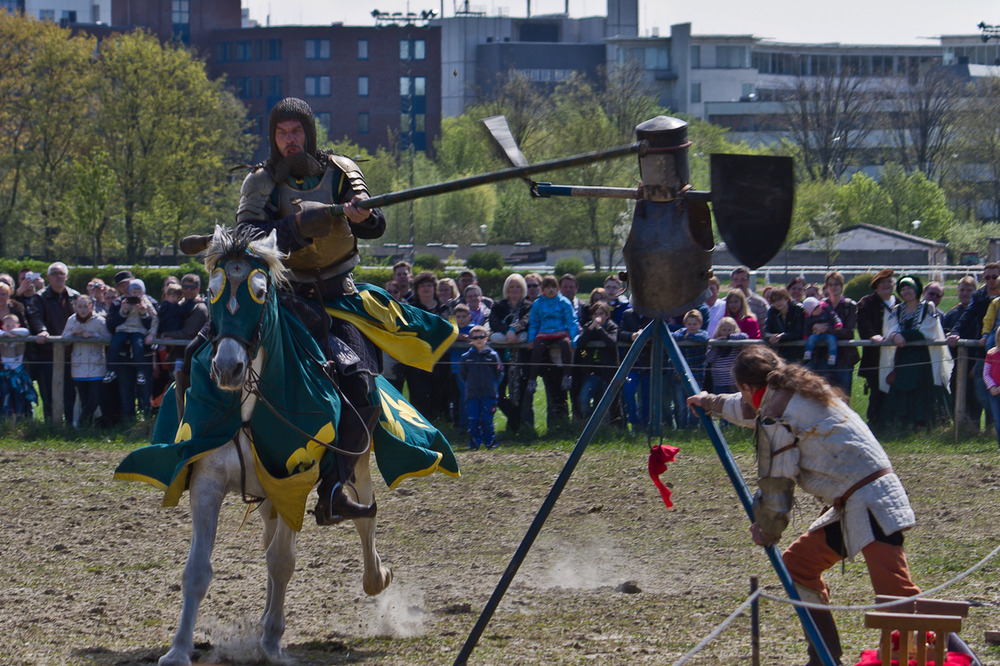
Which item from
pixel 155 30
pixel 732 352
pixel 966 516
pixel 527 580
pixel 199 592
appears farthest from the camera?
pixel 155 30

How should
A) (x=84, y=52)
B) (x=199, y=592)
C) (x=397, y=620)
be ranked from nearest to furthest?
(x=199, y=592), (x=397, y=620), (x=84, y=52)

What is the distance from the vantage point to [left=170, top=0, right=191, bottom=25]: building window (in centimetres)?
8081

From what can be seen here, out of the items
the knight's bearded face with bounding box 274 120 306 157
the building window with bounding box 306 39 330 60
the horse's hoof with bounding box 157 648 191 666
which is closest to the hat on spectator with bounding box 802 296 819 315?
the knight's bearded face with bounding box 274 120 306 157

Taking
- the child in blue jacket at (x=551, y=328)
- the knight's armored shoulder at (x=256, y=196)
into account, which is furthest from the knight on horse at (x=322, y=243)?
the child in blue jacket at (x=551, y=328)

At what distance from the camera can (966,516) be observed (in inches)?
341

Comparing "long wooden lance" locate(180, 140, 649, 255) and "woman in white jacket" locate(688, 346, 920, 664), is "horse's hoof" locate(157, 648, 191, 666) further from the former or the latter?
"woman in white jacket" locate(688, 346, 920, 664)

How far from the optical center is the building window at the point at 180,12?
3182 inches

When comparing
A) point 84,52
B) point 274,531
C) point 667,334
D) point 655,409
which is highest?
point 84,52

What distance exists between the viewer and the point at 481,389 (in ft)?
38.6

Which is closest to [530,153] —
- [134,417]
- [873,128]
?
[873,128]

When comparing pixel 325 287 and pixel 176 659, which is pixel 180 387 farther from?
pixel 176 659

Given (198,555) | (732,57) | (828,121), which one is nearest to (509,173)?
(198,555)

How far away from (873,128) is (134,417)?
5267 centimetres

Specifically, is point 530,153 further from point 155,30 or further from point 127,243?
point 155,30
